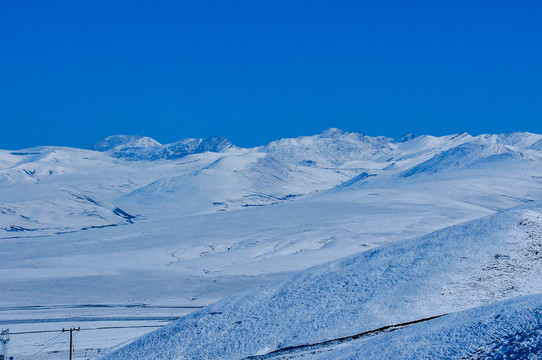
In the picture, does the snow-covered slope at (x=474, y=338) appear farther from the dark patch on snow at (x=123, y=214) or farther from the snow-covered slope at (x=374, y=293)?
the dark patch on snow at (x=123, y=214)

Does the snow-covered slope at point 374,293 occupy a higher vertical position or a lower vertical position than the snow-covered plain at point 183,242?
lower

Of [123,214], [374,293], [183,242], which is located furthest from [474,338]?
[123,214]

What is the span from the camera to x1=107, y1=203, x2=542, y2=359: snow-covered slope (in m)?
17.7

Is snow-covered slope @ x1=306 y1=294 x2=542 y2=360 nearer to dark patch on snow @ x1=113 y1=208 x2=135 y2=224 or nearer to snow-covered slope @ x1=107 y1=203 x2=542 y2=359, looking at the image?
snow-covered slope @ x1=107 y1=203 x2=542 y2=359

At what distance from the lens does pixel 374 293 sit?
19.3 m

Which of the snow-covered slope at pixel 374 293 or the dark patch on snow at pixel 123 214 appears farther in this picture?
the dark patch on snow at pixel 123 214

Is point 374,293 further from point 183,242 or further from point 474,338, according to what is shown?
point 183,242

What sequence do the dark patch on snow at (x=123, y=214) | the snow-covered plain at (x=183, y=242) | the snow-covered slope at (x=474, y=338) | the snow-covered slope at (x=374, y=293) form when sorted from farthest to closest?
the dark patch on snow at (x=123, y=214) → the snow-covered plain at (x=183, y=242) → the snow-covered slope at (x=374, y=293) → the snow-covered slope at (x=474, y=338)

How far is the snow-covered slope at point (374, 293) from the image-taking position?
57.9 feet

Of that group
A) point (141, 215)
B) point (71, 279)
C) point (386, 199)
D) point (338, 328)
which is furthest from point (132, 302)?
point (141, 215)

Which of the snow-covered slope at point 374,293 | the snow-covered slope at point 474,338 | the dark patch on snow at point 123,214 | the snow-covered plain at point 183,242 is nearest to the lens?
the snow-covered slope at point 474,338

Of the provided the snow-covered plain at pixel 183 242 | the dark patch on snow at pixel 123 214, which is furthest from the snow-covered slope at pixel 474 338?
the dark patch on snow at pixel 123 214

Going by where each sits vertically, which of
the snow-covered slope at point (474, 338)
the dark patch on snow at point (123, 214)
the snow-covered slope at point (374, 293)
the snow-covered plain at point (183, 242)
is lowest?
the snow-covered slope at point (474, 338)

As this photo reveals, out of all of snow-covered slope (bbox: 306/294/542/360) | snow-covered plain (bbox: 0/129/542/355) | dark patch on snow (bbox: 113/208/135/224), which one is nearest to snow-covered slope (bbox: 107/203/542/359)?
snow-covered plain (bbox: 0/129/542/355)
